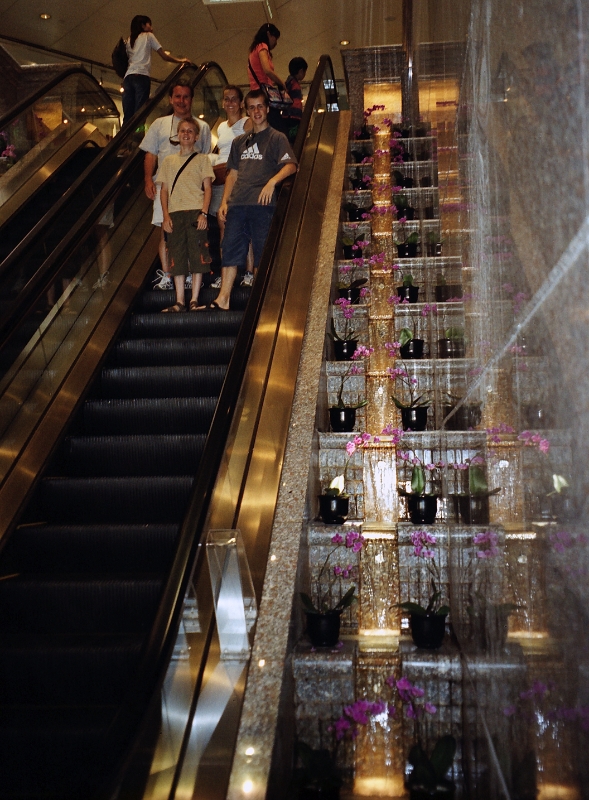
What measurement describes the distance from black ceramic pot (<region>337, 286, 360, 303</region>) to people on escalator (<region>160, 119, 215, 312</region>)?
966mm

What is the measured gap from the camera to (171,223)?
563cm

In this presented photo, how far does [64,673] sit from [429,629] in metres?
1.33

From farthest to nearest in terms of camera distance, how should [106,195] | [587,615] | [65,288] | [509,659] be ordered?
[106,195]
[65,288]
[509,659]
[587,615]

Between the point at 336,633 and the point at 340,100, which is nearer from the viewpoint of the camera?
the point at 336,633

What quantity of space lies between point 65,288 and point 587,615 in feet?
13.4

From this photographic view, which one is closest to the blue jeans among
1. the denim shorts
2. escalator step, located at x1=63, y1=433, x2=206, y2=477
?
the denim shorts

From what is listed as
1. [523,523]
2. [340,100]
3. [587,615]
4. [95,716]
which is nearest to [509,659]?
[523,523]

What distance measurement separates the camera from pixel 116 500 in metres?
3.84

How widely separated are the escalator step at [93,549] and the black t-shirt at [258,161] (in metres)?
2.65

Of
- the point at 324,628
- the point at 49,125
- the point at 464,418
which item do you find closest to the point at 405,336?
the point at 464,418

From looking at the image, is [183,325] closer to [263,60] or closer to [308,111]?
[308,111]

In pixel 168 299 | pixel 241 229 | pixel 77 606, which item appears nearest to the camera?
pixel 77 606

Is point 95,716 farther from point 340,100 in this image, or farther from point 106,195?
point 340,100

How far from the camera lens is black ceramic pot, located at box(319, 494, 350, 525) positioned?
135 inches
